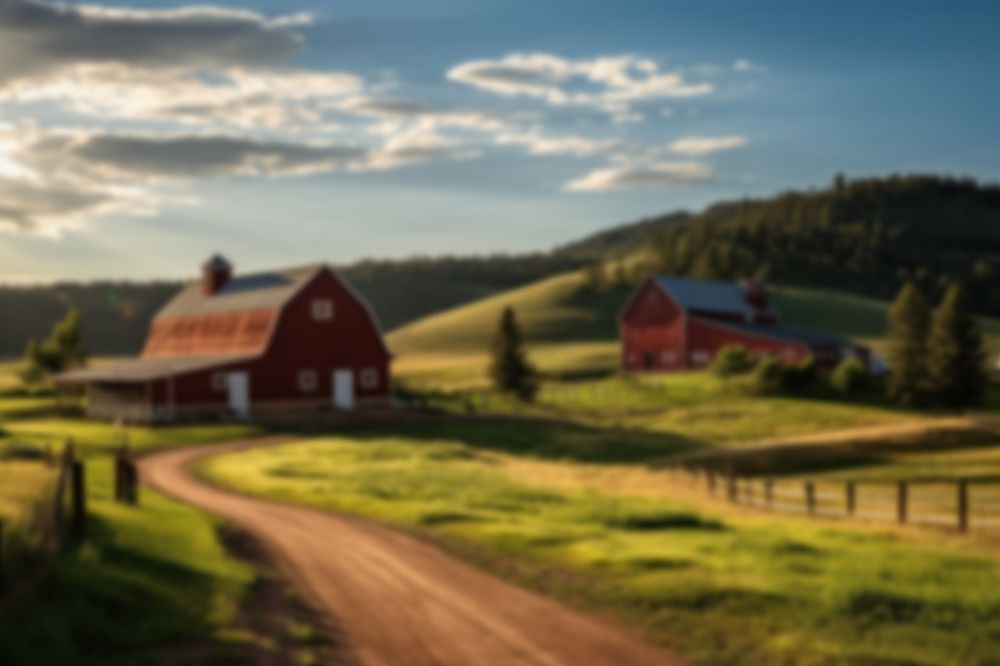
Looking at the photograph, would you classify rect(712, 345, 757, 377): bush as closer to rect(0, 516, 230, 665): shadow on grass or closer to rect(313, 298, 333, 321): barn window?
rect(313, 298, 333, 321): barn window

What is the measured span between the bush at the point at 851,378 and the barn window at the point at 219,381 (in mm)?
37636

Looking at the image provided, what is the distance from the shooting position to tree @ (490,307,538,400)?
73.9m

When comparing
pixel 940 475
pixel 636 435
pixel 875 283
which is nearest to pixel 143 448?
pixel 636 435

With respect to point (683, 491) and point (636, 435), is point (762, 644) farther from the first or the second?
point (636, 435)

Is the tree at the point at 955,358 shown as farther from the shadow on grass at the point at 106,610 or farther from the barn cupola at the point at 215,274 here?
the shadow on grass at the point at 106,610

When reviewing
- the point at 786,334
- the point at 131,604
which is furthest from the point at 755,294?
the point at 131,604

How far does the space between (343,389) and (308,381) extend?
8.13 ft

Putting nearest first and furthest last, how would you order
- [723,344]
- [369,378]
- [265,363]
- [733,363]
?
[265,363]
[369,378]
[733,363]
[723,344]

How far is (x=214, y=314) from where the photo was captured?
72188mm

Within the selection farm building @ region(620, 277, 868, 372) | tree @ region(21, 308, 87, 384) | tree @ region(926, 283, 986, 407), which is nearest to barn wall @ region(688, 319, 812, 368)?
farm building @ region(620, 277, 868, 372)

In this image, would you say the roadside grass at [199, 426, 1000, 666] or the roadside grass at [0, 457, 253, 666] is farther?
the roadside grass at [199, 426, 1000, 666]

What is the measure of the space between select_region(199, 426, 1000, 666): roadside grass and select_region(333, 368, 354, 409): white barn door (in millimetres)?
31398

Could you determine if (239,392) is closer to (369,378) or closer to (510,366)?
(369,378)

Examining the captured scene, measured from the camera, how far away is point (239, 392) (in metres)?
63.7
